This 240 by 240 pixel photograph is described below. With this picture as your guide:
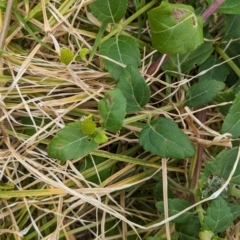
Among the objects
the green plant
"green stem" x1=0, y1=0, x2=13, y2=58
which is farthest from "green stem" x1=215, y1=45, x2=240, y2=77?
"green stem" x1=0, y1=0, x2=13, y2=58

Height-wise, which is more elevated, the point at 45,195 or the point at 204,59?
the point at 204,59

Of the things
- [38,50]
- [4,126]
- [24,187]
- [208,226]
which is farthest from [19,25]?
[208,226]

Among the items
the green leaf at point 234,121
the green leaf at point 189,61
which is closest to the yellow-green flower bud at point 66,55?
the green leaf at point 189,61

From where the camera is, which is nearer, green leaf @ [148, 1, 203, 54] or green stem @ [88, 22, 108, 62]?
green leaf @ [148, 1, 203, 54]

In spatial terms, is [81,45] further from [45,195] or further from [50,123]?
[45,195]

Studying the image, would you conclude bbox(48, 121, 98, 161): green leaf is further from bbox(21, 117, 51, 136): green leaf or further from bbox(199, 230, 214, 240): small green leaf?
bbox(199, 230, 214, 240): small green leaf

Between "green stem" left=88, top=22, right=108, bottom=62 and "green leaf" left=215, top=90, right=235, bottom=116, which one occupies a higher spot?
"green stem" left=88, top=22, right=108, bottom=62

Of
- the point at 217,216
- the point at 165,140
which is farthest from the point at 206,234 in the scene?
the point at 165,140

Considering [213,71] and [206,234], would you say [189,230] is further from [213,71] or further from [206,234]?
[213,71]
